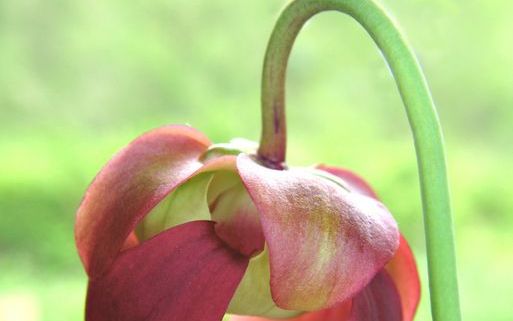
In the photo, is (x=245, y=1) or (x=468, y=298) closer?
(x=468, y=298)

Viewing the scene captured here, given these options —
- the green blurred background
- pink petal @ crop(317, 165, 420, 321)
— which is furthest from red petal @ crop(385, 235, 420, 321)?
the green blurred background

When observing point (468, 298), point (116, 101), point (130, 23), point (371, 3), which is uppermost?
point (130, 23)

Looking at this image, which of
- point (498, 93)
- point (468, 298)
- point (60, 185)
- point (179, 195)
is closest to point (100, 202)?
point (179, 195)

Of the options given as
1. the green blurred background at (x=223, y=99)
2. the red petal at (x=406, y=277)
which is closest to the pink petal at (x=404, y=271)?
the red petal at (x=406, y=277)

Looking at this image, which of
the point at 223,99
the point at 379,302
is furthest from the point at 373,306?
the point at 223,99

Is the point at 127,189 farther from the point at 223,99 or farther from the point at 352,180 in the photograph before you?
the point at 223,99

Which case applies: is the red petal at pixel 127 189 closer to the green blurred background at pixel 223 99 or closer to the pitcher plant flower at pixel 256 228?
the pitcher plant flower at pixel 256 228

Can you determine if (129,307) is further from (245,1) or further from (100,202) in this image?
(245,1)
